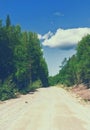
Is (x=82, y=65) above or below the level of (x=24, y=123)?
above

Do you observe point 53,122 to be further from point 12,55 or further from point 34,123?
point 12,55

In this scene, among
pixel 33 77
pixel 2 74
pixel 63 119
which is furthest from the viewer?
pixel 33 77

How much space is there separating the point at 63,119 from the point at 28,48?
6792 centimetres

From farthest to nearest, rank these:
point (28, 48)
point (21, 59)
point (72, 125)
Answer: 1. point (28, 48)
2. point (21, 59)
3. point (72, 125)

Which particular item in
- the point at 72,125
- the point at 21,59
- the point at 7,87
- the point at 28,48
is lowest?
the point at 72,125

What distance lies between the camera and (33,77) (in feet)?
337

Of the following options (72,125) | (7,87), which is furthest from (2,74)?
(72,125)

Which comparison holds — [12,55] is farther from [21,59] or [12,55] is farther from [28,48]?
[28,48]

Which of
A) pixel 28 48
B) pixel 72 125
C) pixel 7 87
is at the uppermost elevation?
pixel 28 48

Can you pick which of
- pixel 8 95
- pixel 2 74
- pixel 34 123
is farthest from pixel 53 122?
pixel 2 74

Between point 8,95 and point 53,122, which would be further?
point 8,95

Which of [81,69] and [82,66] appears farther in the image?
[81,69]

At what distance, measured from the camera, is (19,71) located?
2635 inches

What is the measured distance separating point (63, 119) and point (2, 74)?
3903cm
